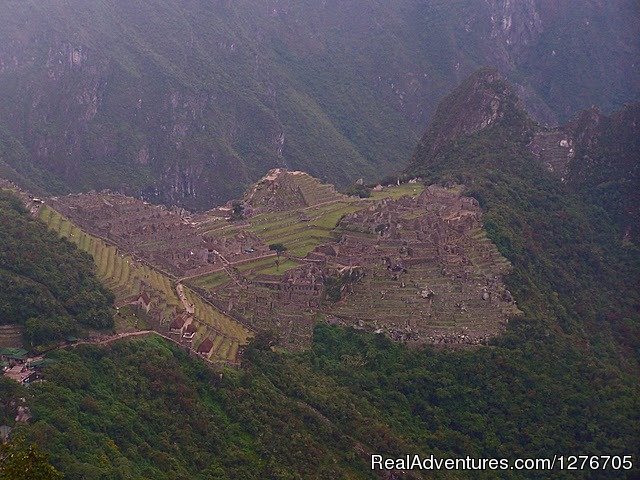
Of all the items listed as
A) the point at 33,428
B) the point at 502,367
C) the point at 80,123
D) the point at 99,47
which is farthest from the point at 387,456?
the point at 99,47

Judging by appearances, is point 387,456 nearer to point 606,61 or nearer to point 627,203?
point 627,203

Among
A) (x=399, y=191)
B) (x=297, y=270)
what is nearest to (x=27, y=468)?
(x=297, y=270)

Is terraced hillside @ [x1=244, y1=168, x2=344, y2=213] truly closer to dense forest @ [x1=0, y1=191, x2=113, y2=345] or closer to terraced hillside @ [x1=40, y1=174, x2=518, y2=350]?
terraced hillside @ [x1=40, y1=174, x2=518, y2=350]

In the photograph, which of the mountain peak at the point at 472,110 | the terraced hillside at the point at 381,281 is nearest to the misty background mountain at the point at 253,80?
the mountain peak at the point at 472,110

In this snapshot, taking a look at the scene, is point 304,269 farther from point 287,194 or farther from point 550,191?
point 550,191

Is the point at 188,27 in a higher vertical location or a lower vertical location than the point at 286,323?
higher

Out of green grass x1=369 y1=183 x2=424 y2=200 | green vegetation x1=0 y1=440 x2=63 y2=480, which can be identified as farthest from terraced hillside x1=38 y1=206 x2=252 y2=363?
green grass x1=369 y1=183 x2=424 y2=200
